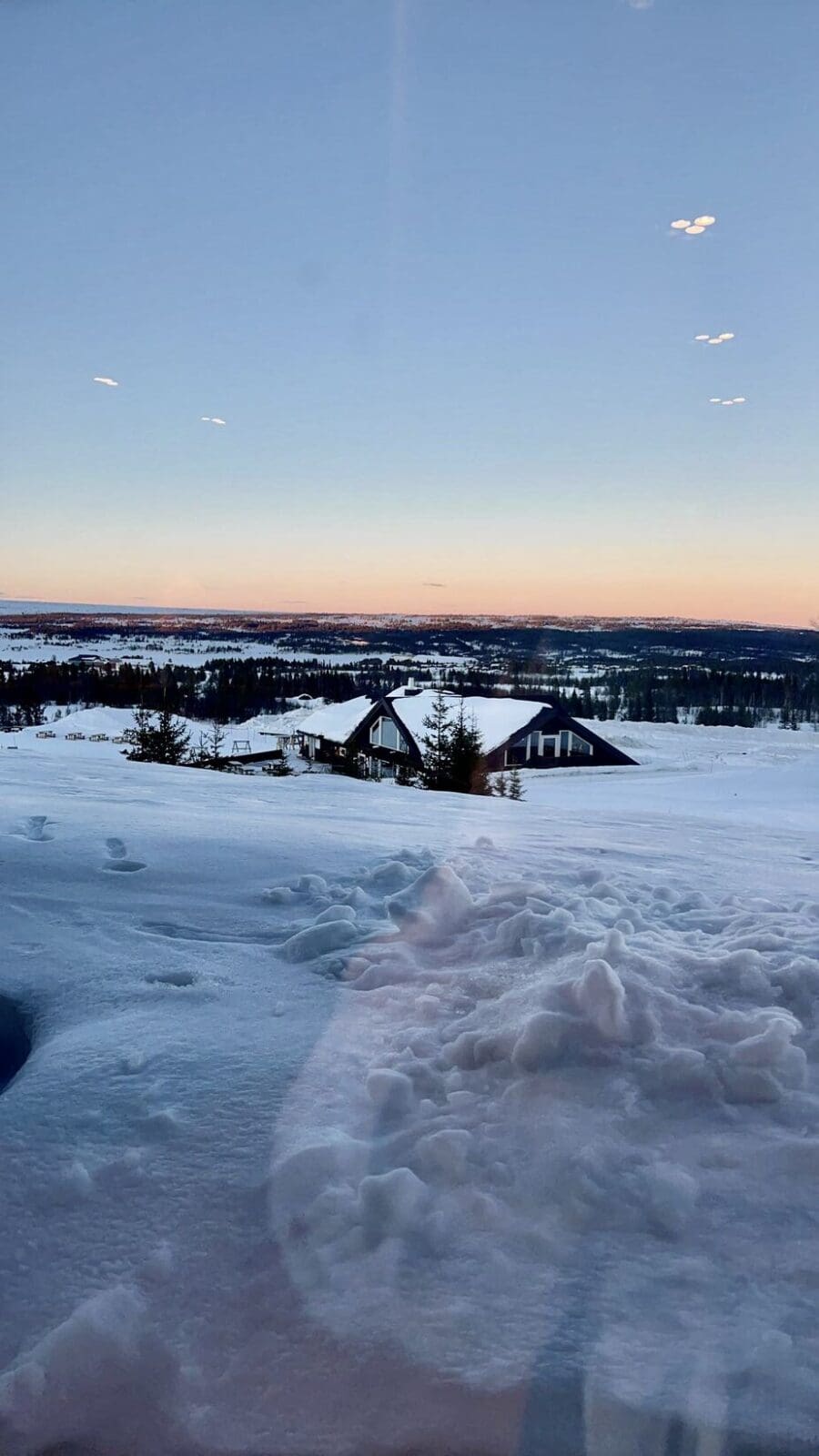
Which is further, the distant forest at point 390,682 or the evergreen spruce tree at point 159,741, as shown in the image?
the distant forest at point 390,682

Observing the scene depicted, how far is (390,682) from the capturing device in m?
72.6

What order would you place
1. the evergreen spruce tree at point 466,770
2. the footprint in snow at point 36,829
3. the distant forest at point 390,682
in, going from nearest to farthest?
1. the footprint in snow at point 36,829
2. the evergreen spruce tree at point 466,770
3. the distant forest at point 390,682

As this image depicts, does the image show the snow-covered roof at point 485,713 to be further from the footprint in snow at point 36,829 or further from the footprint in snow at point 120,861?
the footprint in snow at point 120,861

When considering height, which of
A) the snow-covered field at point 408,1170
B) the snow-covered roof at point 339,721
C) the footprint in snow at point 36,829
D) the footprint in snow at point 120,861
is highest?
the footprint in snow at point 36,829

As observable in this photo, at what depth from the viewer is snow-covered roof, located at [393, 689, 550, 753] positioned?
3253 cm

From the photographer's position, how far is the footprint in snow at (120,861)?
11.4ft

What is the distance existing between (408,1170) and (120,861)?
239 cm

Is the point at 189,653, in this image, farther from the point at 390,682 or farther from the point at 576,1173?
the point at 576,1173

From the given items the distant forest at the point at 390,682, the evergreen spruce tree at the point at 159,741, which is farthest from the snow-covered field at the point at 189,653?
the evergreen spruce tree at the point at 159,741

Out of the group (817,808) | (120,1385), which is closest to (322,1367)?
(120,1385)

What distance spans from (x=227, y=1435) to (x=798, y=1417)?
0.85m

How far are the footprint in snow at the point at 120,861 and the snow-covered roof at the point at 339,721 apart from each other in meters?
31.4

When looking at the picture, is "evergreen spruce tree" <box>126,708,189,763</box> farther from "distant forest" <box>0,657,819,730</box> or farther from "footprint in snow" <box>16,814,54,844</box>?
"distant forest" <box>0,657,819,730</box>

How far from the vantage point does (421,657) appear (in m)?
89.1
